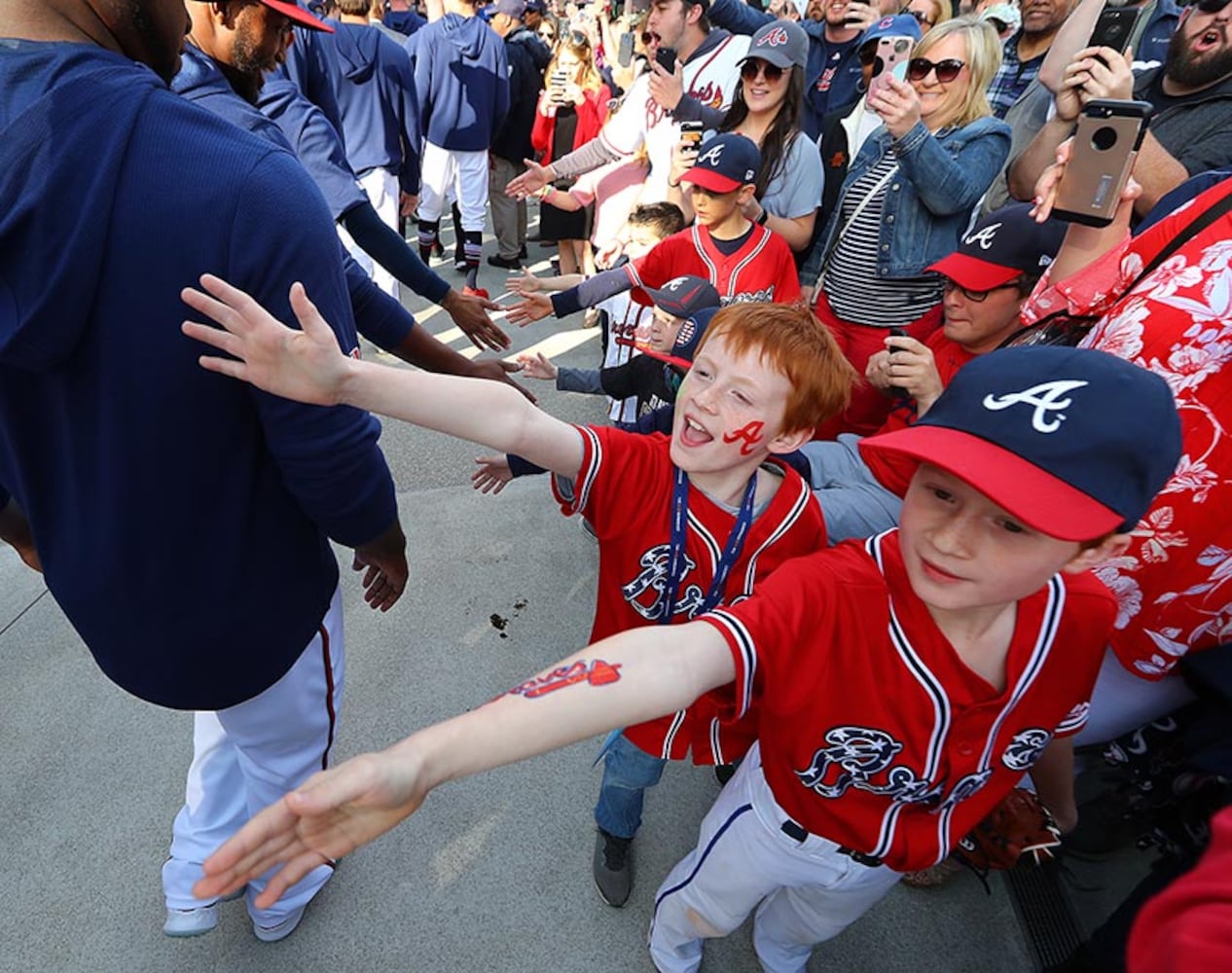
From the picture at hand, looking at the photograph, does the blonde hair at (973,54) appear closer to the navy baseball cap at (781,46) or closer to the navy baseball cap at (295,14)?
the navy baseball cap at (781,46)

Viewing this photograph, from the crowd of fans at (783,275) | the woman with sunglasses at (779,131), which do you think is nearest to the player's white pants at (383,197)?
the crowd of fans at (783,275)

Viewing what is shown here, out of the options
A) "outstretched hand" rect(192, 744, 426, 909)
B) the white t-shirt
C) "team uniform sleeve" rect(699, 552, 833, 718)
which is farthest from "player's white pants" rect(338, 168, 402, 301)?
"outstretched hand" rect(192, 744, 426, 909)

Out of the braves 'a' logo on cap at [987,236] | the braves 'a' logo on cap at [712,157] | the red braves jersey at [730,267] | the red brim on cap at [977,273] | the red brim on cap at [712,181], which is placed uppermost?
the braves 'a' logo on cap at [987,236]

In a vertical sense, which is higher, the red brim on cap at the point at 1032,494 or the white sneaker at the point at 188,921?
the red brim on cap at the point at 1032,494

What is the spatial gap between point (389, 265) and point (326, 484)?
155 centimetres

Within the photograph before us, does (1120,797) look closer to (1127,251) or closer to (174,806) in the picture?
(1127,251)

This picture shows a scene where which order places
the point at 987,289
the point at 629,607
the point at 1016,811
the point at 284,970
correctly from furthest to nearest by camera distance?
the point at 987,289 → the point at 284,970 → the point at 629,607 → the point at 1016,811

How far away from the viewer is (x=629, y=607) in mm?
1532

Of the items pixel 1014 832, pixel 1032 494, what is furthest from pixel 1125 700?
pixel 1032 494

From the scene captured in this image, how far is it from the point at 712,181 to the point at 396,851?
2275 millimetres

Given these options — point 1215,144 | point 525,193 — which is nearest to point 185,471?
point 1215,144

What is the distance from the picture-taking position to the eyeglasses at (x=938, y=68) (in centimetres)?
240

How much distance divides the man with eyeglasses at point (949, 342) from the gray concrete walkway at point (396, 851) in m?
1.07

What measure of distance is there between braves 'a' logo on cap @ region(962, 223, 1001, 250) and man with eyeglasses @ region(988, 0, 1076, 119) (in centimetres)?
145
